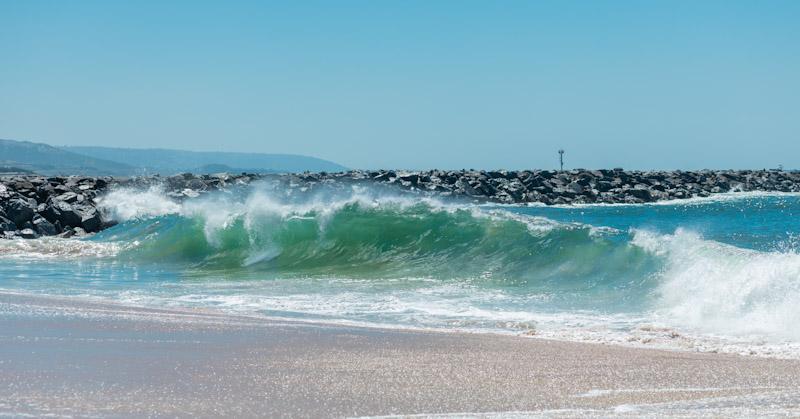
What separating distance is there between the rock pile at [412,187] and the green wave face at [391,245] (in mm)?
2000

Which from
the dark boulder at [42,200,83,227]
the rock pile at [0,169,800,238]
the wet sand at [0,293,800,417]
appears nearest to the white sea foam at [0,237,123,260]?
the rock pile at [0,169,800,238]

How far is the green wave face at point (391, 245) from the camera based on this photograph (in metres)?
13.7

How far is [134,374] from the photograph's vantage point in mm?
6473

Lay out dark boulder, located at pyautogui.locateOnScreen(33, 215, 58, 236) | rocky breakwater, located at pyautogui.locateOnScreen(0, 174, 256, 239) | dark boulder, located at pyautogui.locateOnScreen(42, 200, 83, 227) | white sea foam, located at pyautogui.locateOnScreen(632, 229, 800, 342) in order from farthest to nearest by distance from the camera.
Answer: dark boulder, located at pyautogui.locateOnScreen(42, 200, 83, 227)
rocky breakwater, located at pyautogui.locateOnScreen(0, 174, 256, 239)
dark boulder, located at pyautogui.locateOnScreen(33, 215, 58, 236)
white sea foam, located at pyautogui.locateOnScreen(632, 229, 800, 342)

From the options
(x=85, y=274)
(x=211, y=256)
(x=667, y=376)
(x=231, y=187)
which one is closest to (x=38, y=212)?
(x=211, y=256)

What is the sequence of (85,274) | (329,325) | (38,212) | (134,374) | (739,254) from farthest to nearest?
(38,212)
(85,274)
(739,254)
(329,325)
(134,374)

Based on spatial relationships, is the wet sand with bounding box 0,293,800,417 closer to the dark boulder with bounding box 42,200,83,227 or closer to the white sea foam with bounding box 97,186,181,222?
the dark boulder with bounding box 42,200,83,227

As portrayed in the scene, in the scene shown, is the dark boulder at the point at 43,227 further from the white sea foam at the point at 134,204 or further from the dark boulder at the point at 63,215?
the white sea foam at the point at 134,204

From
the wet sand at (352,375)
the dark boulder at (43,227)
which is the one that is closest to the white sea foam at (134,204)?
the dark boulder at (43,227)

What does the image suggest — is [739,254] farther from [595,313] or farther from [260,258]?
[260,258]

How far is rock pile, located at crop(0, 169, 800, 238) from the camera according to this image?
23.8 meters

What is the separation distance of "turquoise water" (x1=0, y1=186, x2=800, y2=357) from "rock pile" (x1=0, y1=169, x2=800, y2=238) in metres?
1.45

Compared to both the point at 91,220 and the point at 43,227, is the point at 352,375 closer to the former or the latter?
the point at 43,227

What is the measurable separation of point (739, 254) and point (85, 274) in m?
10.1
